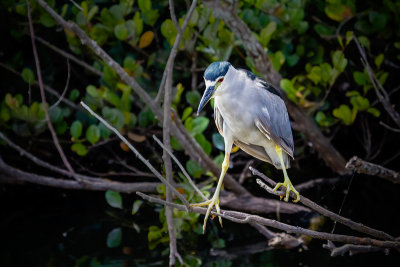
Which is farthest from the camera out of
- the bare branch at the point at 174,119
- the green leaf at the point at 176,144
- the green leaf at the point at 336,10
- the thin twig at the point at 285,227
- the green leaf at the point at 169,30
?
the green leaf at the point at 336,10

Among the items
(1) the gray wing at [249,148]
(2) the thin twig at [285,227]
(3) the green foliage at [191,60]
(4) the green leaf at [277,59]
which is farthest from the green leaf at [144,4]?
(2) the thin twig at [285,227]

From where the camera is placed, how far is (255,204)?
11.2 feet

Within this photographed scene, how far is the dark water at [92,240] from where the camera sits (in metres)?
3.07

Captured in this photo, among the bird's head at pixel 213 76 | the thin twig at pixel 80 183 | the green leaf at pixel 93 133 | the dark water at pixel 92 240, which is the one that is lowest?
the dark water at pixel 92 240

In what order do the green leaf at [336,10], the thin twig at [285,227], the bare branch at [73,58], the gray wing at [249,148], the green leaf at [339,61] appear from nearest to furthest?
the thin twig at [285,227] → the gray wing at [249,148] → the green leaf at [339,61] → the green leaf at [336,10] → the bare branch at [73,58]

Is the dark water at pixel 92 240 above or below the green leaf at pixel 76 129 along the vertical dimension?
below

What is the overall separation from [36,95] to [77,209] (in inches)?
35.6

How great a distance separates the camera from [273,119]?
1.81 metres

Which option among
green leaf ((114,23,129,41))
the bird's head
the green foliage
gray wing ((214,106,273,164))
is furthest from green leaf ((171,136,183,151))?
the bird's head

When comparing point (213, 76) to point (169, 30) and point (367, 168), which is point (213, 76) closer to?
point (367, 168)

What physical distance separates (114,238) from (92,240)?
0.48 ft

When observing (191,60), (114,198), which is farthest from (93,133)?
(191,60)

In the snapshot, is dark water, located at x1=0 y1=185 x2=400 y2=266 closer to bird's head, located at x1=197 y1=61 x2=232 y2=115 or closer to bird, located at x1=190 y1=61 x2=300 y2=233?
bird, located at x1=190 y1=61 x2=300 y2=233

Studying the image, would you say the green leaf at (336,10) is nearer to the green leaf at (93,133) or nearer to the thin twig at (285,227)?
the green leaf at (93,133)
